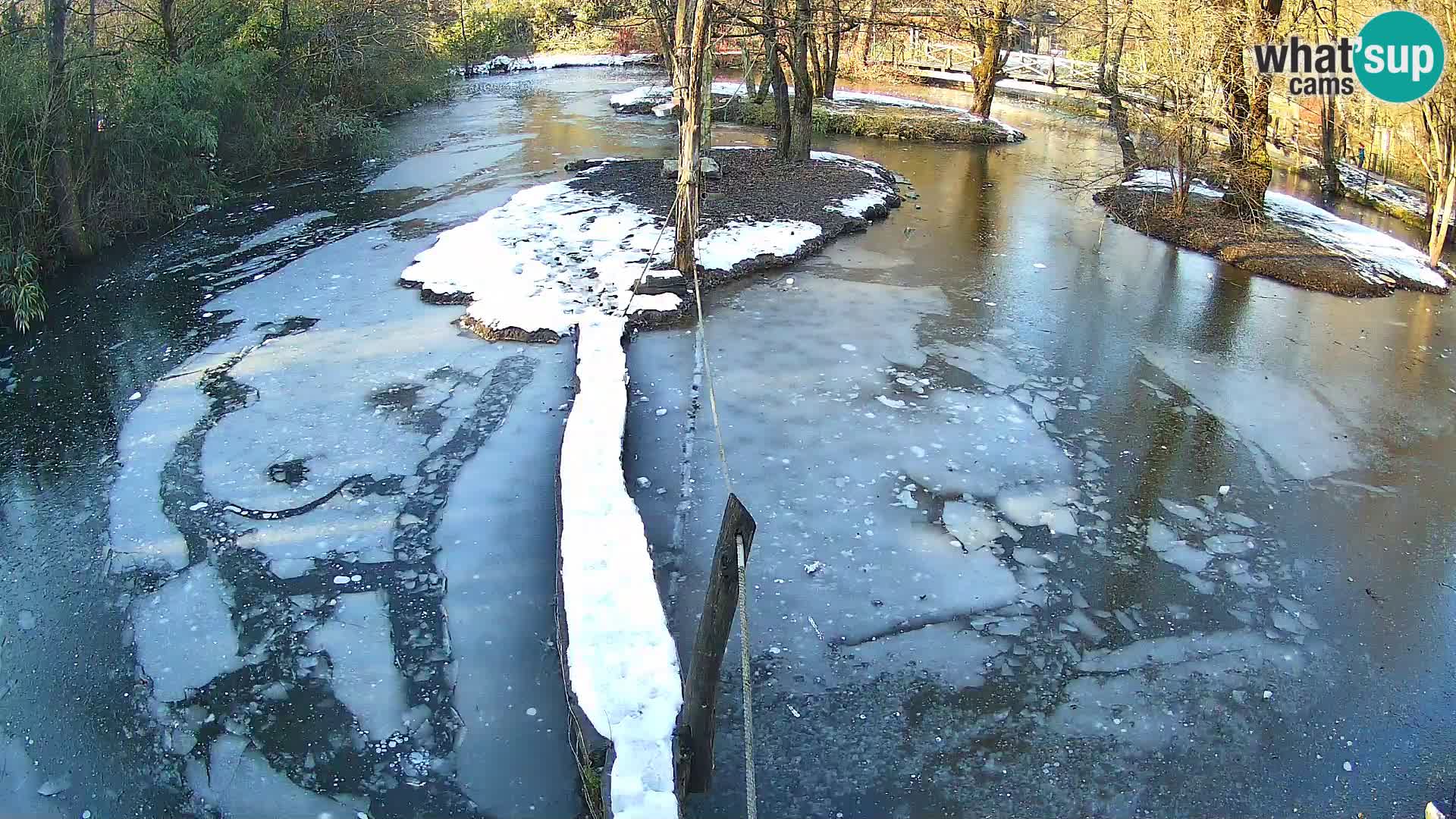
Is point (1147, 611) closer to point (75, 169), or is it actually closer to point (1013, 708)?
point (1013, 708)

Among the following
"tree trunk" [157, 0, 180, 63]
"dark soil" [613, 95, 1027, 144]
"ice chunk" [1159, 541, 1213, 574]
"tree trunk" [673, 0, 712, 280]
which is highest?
"tree trunk" [157, 0, 180, 63]

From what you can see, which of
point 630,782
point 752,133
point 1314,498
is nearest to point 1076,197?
point 752,133

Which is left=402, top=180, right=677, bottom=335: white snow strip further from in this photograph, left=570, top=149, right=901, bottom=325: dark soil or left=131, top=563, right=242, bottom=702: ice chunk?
left=131, top=563, right=242, bottom=702: ice chunk

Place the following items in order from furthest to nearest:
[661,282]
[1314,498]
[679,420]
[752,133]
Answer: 1. [752,133]
2. [661,282]
3. [679,420]
4. [1314,498]

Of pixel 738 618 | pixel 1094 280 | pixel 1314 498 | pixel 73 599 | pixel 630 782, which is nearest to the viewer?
pixel 630 782

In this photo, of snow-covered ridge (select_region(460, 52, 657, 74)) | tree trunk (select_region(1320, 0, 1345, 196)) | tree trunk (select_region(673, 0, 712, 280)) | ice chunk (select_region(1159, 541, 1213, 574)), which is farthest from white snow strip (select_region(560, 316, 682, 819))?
snow-covered ridge (select_region(460, 52, 657, 74))

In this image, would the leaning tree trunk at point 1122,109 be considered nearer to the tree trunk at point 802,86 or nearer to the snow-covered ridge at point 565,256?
the snow-covered ridge at point 565,256

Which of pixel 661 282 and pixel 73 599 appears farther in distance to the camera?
pixel 661 282
